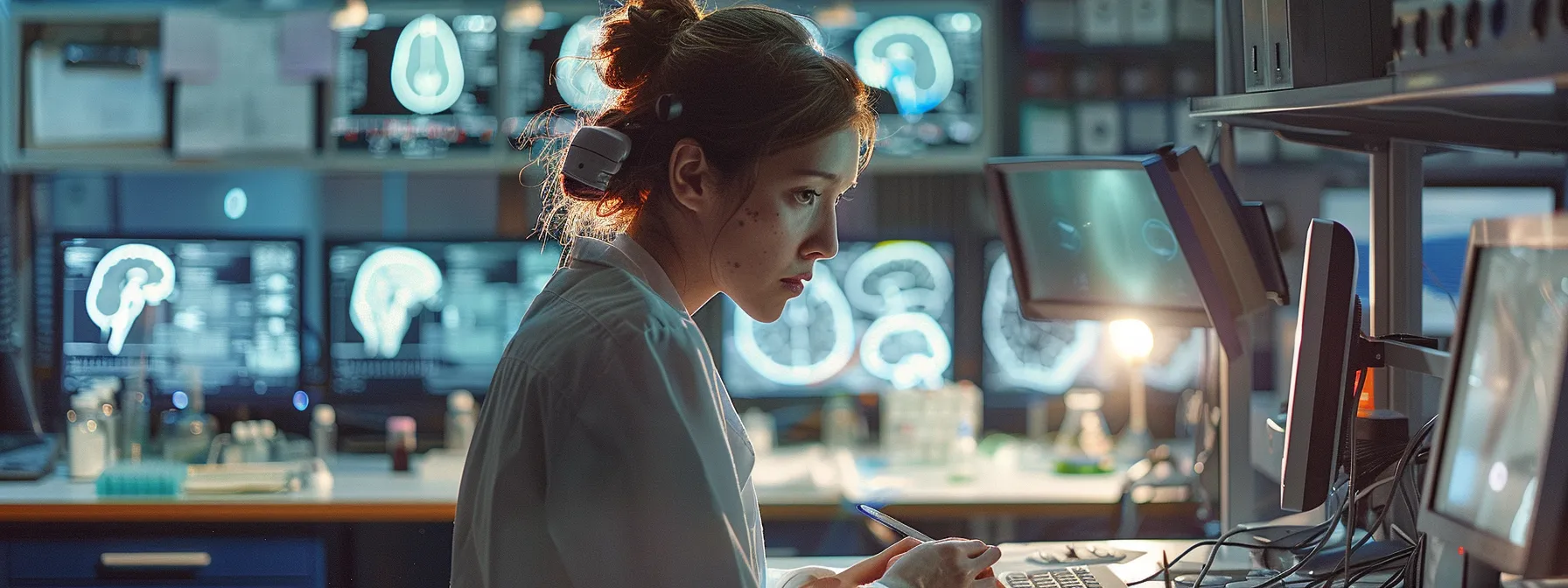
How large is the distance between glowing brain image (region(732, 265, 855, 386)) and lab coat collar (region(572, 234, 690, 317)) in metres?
2.36

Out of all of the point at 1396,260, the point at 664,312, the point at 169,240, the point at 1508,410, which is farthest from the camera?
the point at 169,240

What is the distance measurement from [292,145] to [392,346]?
63 centimetres

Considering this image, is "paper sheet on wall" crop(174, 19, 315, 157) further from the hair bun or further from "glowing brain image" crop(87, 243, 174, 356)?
the hair bun

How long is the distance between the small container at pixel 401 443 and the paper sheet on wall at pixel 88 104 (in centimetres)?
110

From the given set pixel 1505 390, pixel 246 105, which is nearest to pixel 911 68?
pixel 246 105

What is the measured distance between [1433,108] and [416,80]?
2.90 meters

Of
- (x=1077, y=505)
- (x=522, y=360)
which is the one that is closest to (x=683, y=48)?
(x=522, y=360)

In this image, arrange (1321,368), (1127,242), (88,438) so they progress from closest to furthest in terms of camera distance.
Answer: (1321,368)
(1127,242)
(88,438)

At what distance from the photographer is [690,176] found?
1.22 meters

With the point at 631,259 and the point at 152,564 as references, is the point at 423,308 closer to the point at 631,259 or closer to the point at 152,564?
the point at 152,564

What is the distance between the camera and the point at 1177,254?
6.23 ft

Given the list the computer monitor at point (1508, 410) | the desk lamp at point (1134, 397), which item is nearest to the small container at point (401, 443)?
the desk lamp at point (1134, 397)

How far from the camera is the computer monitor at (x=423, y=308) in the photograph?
11.7ft

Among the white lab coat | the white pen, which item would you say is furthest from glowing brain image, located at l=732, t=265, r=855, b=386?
the white lab coat
